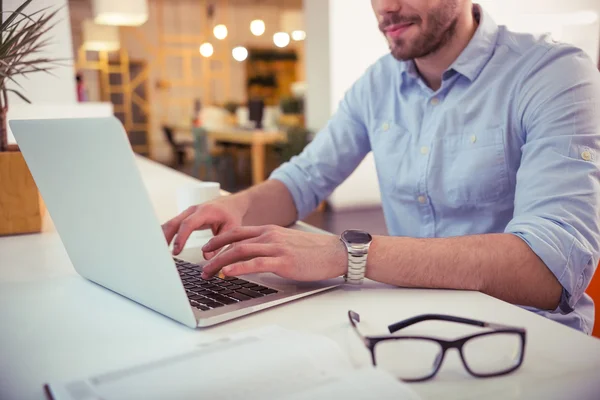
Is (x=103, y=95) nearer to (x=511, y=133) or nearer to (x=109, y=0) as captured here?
(x=109, y=0)

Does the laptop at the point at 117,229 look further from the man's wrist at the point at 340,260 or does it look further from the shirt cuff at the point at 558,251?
the shirt cuff at the point at 558,251

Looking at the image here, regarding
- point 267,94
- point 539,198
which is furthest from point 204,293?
point 267,94

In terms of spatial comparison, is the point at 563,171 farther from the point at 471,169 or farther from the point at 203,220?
the point at 203,220

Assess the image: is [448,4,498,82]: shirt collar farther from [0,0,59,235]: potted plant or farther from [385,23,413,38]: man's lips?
[0,0,59,235]: potted plant

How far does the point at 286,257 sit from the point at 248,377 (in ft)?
1.10

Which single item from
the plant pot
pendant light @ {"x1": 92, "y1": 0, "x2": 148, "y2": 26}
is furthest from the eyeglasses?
pendant light @ {"x1": 92, "y1": 0, "x2": 148, "y2": 26}

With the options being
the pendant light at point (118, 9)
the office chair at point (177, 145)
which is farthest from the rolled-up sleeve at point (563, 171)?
the office chair at point (177, 145)

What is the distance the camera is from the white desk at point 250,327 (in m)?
0.59

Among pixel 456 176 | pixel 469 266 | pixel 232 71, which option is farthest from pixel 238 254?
pixel 232 71

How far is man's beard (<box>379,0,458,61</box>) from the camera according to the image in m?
1.33

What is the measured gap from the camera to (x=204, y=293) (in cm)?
85

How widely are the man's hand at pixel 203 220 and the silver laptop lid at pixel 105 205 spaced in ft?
0.58

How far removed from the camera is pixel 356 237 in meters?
0.89

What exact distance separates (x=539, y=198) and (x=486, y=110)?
0.35 meters
